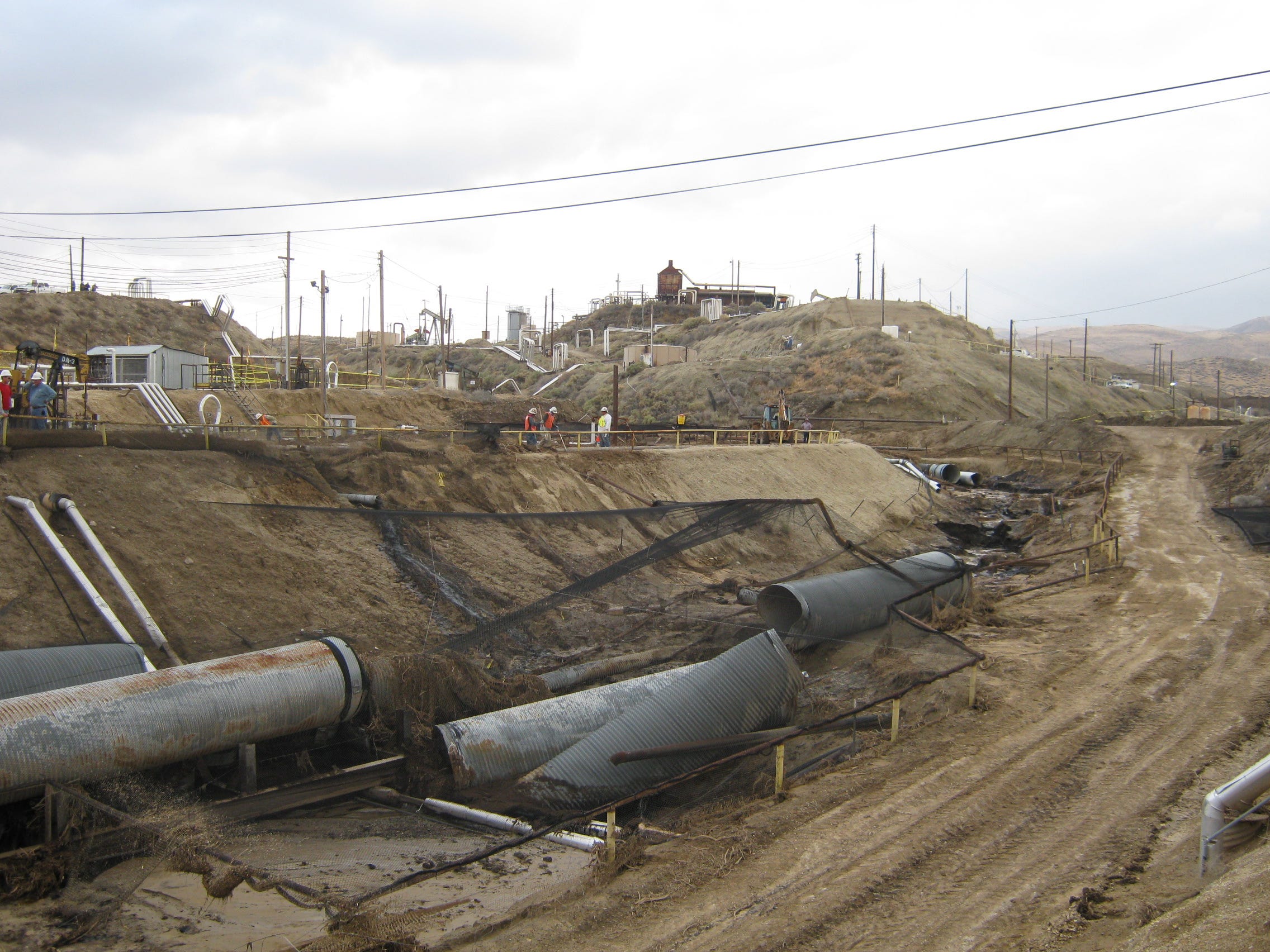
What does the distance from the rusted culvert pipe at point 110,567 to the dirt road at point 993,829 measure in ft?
25.1

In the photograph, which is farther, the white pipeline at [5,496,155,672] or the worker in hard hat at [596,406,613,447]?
the worker in hard hat at [596,406,613,447]

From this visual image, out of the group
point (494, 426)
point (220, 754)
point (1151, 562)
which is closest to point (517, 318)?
point (494, 426)

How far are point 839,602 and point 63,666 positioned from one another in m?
10.1

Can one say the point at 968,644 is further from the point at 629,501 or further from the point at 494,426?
the point at 494,426

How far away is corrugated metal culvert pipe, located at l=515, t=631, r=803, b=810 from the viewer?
910 centimetres

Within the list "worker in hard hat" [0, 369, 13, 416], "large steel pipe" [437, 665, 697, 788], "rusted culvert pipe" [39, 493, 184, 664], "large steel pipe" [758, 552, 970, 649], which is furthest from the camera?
"worker in hard hat" [0, 369, 13, 416]

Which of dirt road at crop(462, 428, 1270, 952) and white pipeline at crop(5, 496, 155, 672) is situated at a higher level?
white pipeline at crop(5, 496, 155, 672)

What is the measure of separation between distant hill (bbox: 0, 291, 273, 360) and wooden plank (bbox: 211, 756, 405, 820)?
4008 centimetres

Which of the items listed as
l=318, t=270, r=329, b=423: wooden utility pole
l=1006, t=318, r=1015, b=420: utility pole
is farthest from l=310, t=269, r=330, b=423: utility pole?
l=1006, t=318, r=1015, b=420: utility pole

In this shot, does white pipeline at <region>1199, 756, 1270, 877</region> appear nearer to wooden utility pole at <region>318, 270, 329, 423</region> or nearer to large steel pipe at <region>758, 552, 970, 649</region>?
large steel pipe at <region>758, 552, 970, 649</region>

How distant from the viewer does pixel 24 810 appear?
7.75m

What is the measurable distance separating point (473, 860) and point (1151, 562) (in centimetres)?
1941

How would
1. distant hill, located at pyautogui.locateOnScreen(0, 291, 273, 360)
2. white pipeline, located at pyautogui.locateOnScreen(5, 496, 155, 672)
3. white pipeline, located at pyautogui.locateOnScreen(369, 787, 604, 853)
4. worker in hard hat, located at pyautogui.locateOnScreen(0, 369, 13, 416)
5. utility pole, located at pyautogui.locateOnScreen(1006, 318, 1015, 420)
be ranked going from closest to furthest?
white pipeline, located at pyautogui.locateOnScreen(369, 787, 604, 853) < white pipeline, located at pyautogui.locateOnScreen(5, 496, 155, 672) < worker in hard hat, located at pyautogui.locateOnScreen(0, 369, 13, 416) < distant hill, located at pyautogui.locateOnScreen(0, 291, 273, 360) < utility pole, located at pyautogui.locateOnScreen(1006, 318, 1015, 420)

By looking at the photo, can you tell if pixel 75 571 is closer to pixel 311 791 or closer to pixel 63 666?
pixel 63 666
